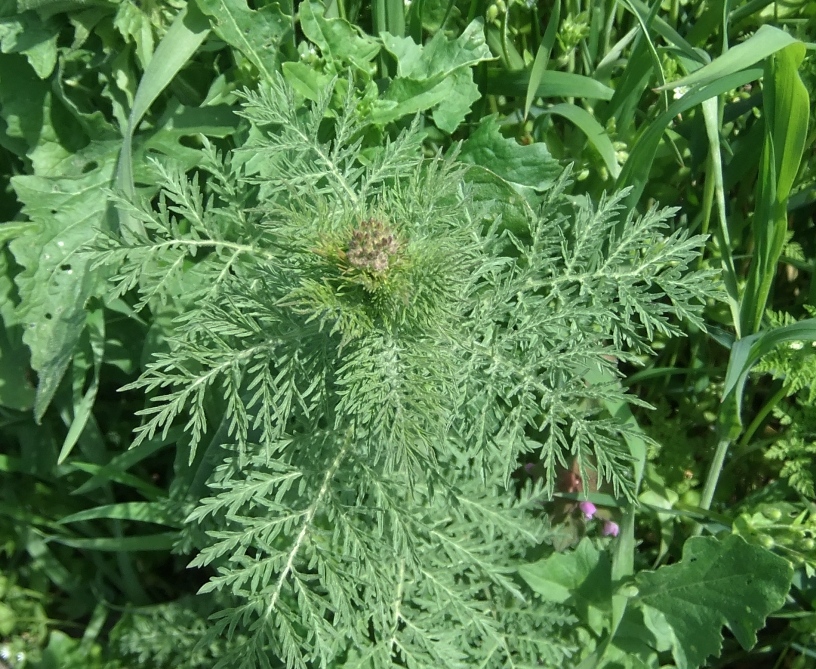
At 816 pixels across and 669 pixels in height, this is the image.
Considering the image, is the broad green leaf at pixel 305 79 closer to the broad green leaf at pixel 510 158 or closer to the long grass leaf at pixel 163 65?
the long grass leaf at pixel 163 65

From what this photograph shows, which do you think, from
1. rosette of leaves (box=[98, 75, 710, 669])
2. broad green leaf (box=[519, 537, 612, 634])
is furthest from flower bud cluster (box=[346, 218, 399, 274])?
broad green leaf (box=[519, 537, 612, 634])

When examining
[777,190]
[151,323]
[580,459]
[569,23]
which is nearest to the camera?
[580,459]

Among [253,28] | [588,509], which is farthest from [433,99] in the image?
[588,509]

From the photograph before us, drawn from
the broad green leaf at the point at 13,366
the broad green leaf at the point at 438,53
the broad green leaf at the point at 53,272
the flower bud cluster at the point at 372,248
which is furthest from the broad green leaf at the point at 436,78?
the broad green leaf at the point at 13,366

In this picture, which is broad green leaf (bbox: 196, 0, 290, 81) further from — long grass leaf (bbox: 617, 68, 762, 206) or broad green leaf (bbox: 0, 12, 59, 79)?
long grass leaf (bbox: 617, 68, 762, 206)

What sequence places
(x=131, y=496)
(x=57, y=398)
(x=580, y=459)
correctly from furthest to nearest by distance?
(x=131, y=496)
(x=57, y=398)
(x=580, y=459)

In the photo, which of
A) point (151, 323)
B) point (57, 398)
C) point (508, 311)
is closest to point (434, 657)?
point (508, 311)

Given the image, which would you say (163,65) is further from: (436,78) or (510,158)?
(510,158)

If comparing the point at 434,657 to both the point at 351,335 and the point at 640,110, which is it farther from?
the point at 640,110
